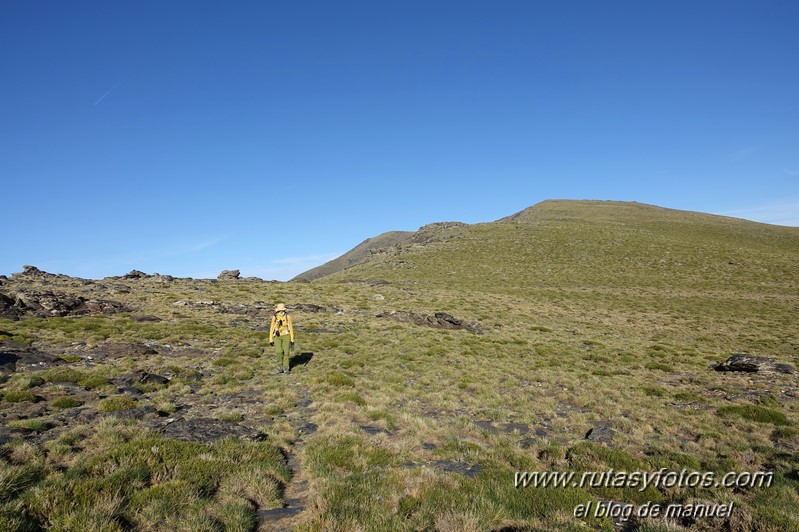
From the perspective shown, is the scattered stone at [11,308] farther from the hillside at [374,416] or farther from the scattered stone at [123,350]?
the scattered stone at [123,350]

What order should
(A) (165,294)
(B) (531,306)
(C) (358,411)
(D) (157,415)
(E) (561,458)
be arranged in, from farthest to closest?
(B) (531,306)
(A) (165,294)
(C) (358,411)
(D) (157,415)
(E) (561,458)

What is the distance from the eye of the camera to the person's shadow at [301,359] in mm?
19922

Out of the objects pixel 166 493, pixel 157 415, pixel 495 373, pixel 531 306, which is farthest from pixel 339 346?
pixel 531 306

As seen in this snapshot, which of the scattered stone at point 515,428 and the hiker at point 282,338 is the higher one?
the hiker at point 282,338

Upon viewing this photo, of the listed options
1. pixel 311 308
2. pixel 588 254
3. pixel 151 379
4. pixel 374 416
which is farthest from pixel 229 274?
pixel 588 254

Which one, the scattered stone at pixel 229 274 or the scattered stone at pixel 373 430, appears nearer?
the scattered stone at pixel 373 430

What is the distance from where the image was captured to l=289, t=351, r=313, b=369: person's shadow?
19922 millimetres

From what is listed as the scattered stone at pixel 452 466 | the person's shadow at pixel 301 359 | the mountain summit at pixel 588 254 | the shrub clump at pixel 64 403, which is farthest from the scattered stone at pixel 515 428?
the mountain summit at pixel 588 254

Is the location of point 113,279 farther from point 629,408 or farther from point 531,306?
point 629,408

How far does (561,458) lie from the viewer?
9.95 m

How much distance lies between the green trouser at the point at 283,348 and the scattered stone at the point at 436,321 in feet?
56.5

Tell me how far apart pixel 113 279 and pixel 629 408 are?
5955 cm

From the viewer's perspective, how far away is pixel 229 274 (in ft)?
207

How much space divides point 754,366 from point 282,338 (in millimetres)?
24479
